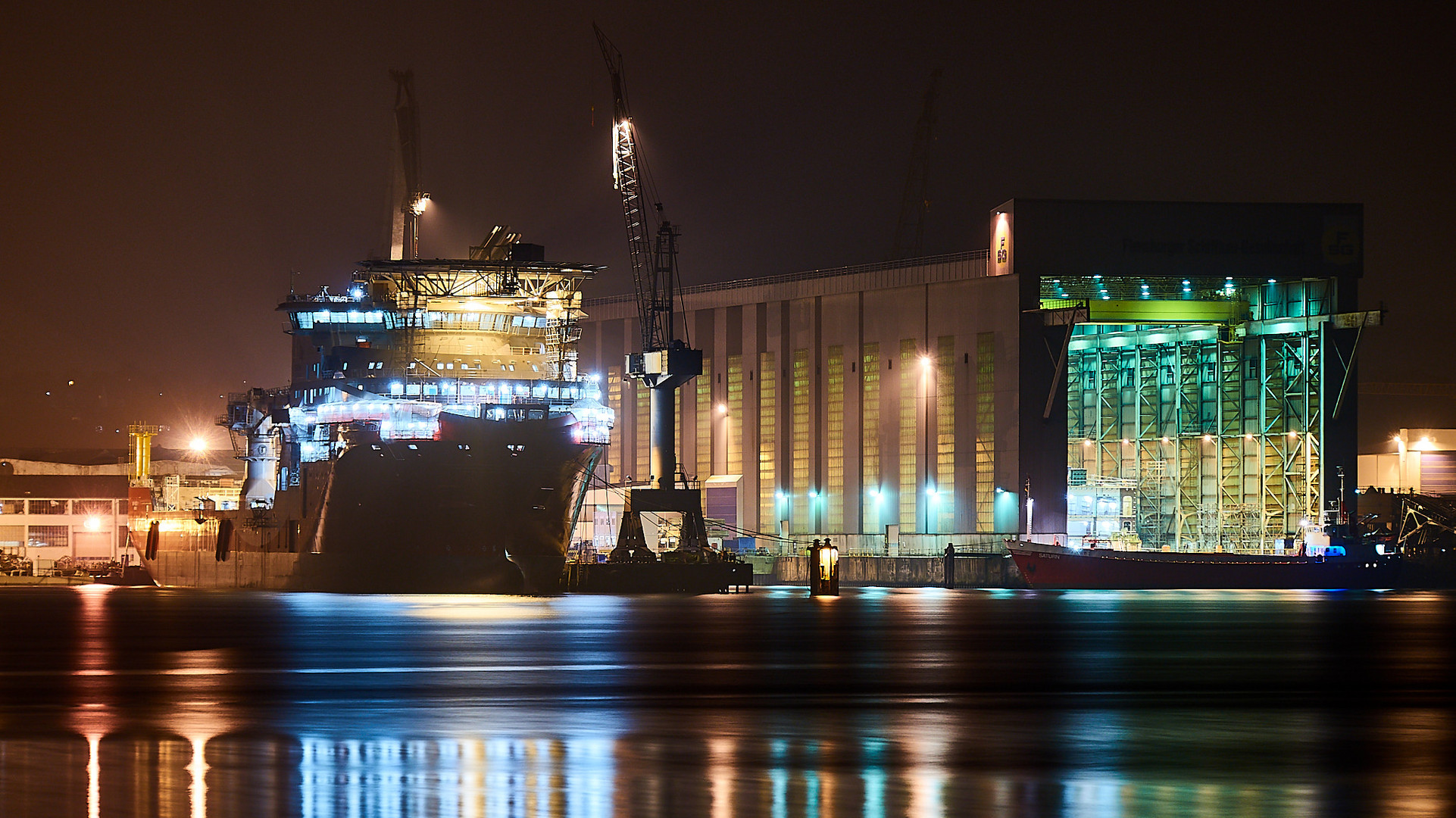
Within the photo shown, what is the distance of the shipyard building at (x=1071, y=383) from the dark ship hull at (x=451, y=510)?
30.6m

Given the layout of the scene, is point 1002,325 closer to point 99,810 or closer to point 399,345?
point 399,345

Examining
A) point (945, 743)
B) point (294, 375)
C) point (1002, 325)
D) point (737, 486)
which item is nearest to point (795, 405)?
point (737, 486)

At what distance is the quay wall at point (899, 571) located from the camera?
9325 cm

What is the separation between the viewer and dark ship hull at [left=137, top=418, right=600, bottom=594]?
68938mm

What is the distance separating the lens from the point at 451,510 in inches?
2739

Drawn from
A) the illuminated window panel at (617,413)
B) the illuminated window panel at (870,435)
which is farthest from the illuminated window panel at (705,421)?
the illuminated window panel at (870,435)

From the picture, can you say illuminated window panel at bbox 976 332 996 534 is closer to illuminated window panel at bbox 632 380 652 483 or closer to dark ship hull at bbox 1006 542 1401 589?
dark ship hull at bbox 1006 542 1401 589

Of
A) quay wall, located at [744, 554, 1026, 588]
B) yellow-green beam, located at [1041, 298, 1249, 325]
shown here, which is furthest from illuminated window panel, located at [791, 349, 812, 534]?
yellow-green beam, located at [1041, 298, 1249, 325]

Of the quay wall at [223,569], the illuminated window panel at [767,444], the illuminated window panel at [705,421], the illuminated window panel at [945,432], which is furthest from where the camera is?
the illuminated window panel at [705,421]

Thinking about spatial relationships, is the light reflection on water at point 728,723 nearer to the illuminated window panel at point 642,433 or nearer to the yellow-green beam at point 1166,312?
the yellow-green beam at point 1166,312

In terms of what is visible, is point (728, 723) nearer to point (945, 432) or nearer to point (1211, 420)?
point (945, 432)

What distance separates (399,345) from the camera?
7406 centimetres

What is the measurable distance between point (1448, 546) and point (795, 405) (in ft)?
138

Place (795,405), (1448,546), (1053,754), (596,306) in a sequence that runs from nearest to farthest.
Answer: (1053,754) < (1448,546) < (795,405) < (596,306)
